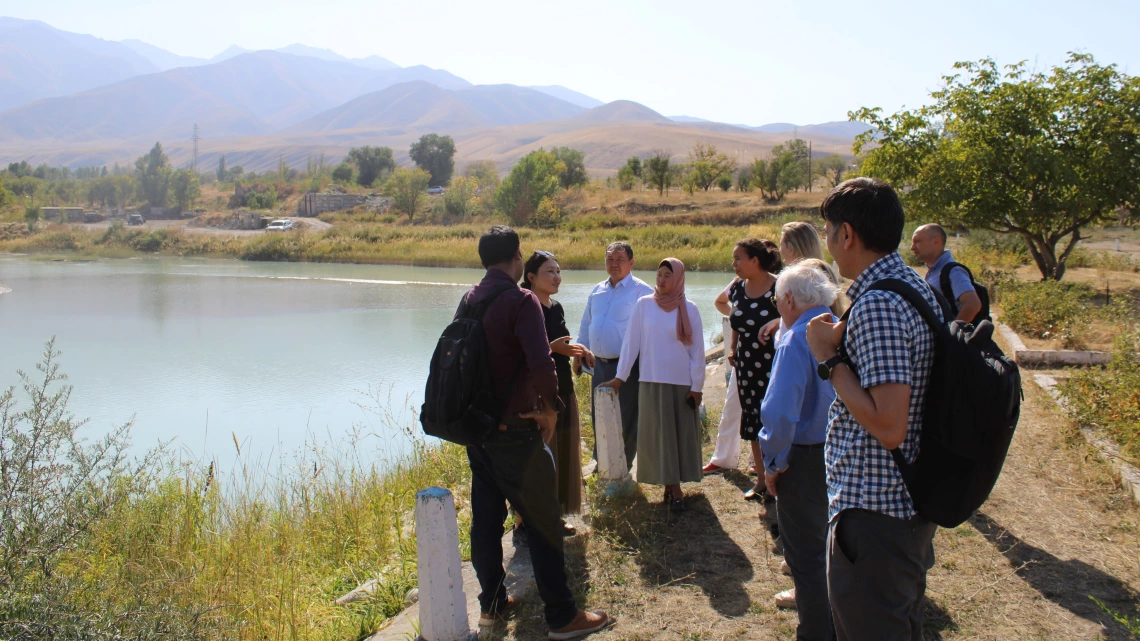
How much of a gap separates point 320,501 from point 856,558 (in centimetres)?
502

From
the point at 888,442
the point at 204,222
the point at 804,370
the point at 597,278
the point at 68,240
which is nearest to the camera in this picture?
the point at 888,442

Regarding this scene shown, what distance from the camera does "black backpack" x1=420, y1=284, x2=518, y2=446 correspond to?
3.13 metres

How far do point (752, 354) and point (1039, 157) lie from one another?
12.3 m

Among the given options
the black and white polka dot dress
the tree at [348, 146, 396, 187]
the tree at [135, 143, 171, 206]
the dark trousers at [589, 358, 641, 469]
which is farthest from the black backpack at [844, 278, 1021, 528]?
the tree at [348, 146, 396, 187]

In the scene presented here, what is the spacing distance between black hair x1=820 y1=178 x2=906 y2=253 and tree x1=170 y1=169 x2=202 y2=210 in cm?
9077

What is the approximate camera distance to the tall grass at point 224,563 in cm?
328

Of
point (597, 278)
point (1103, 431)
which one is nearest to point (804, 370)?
point (1103, 431)

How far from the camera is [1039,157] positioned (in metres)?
14.0

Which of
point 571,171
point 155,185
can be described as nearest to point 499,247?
point 571,171

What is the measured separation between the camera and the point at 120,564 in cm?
493

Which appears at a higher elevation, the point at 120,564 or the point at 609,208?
the point at 609,208

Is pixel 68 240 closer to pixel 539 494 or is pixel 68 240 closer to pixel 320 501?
pixel 320 501

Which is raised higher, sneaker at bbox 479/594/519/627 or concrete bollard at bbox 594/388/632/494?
concrete bollard at bbox 594/388/632/494

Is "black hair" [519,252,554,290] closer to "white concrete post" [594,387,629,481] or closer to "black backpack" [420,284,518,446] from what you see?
"white concrete post" [594,387,629,481]
